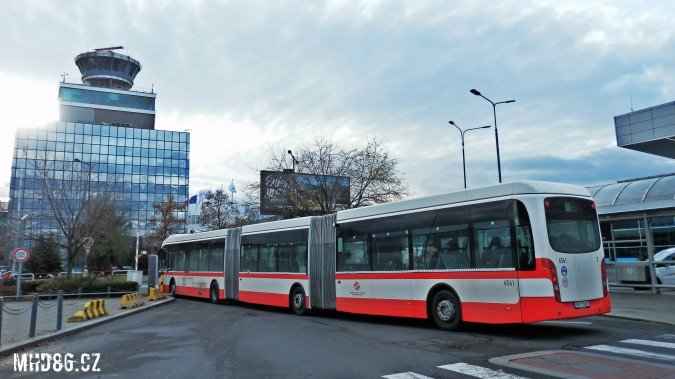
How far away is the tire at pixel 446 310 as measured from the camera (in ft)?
38.4

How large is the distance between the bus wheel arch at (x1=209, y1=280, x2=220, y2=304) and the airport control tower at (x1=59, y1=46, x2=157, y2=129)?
3384 inches

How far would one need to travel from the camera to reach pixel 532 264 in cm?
1038

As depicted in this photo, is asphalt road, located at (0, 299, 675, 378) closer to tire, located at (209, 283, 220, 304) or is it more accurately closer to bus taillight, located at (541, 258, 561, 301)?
bus taillight, located at (541, 258, 561, 301)

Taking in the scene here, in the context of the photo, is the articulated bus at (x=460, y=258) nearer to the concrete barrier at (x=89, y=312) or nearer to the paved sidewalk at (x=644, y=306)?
the paved sidewalk at (x=644, y=306)

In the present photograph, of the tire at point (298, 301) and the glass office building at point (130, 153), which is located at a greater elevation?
the glass office building at point (130, 153)

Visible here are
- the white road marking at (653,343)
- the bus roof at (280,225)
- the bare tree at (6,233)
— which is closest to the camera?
the white road marking at (653,343)

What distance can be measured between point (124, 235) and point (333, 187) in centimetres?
4173

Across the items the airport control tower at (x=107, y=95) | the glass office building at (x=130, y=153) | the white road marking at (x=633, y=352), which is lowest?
the white road marking at (x=633, y=352)

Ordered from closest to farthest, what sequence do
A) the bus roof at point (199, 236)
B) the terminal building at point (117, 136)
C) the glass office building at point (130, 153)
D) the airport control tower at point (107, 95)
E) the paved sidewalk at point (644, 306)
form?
the paved sidewalk at point (644, 306)
the bus roof at point (199, 236)
the glass office building at point (130, 153)
the terminal building at point (117, 136)
the airport control tower at point (107, 95)

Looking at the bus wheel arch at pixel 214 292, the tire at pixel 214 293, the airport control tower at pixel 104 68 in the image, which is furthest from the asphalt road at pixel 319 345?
the airport control tower at pixel 104 68

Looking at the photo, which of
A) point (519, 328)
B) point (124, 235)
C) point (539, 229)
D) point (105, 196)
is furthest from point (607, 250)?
point (124, 235)

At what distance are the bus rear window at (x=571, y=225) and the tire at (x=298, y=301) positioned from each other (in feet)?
29.5

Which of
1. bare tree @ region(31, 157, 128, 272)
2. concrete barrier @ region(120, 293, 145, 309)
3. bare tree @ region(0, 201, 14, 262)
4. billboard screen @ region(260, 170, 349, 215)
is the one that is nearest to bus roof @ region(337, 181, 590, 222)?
concrete barrier @ region(120, 293, 145, 309)

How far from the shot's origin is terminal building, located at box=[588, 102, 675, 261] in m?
19.1
